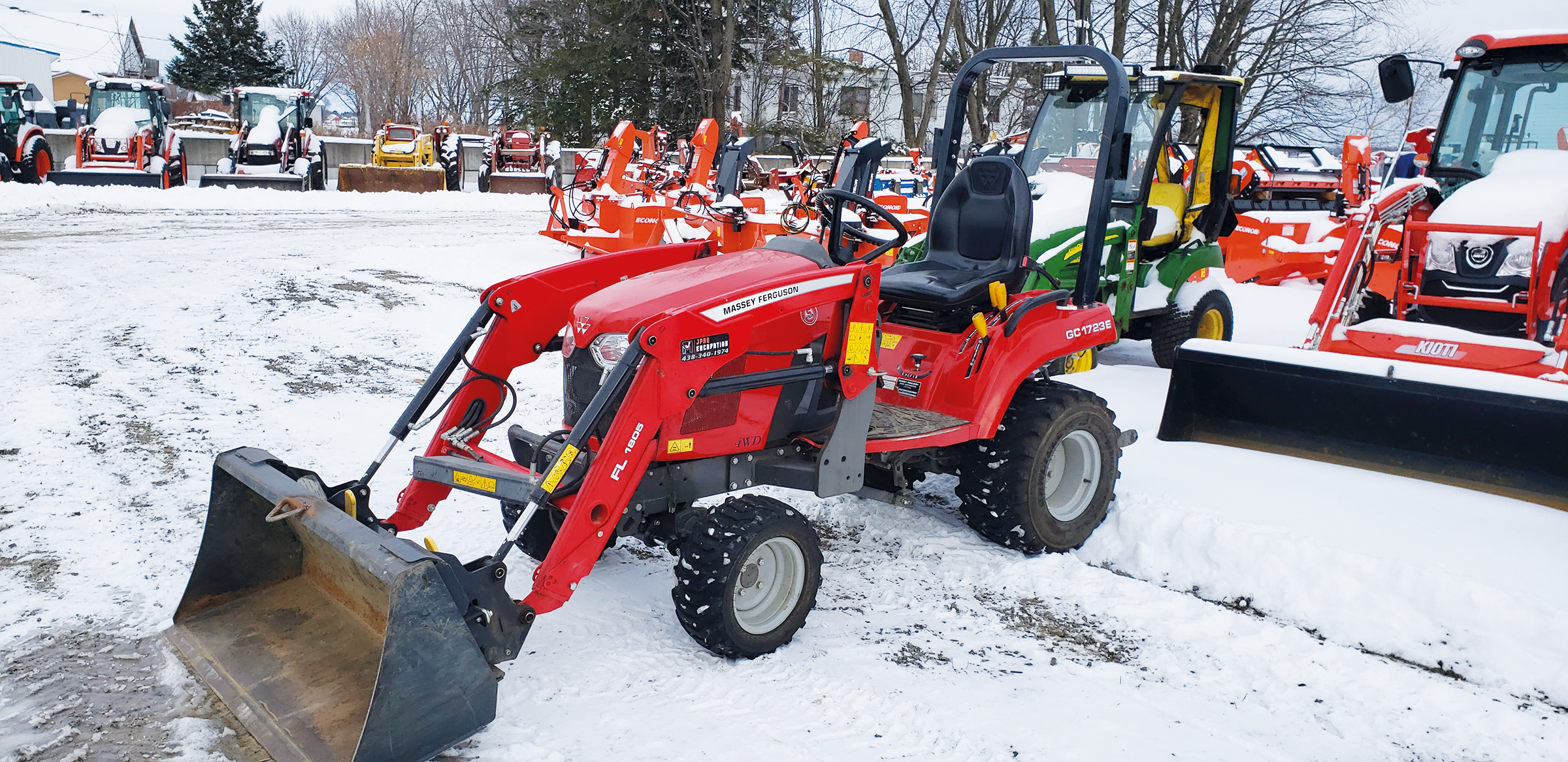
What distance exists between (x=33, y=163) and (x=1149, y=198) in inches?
750

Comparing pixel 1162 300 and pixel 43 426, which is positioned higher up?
pixel 1162 300

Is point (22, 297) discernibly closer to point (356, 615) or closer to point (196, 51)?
point (356, 615)

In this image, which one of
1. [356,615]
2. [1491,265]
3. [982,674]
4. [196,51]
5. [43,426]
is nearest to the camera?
[356,615]

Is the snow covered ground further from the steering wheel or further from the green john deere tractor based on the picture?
the green john deere tractor

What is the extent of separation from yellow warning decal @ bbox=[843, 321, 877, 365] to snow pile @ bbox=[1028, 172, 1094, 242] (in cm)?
384

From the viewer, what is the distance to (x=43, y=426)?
Result: 5172mm

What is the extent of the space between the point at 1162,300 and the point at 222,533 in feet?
22.0

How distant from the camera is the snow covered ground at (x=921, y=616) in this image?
298 cm

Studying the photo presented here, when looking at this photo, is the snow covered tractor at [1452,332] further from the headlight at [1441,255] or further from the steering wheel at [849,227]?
the steering wheel at [849,227]

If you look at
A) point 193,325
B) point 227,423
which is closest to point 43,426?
point 227,423

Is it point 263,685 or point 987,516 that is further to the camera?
point 987,516

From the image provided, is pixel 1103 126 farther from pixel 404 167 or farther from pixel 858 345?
pixel 404 167

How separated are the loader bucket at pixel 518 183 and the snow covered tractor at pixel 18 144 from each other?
845cm

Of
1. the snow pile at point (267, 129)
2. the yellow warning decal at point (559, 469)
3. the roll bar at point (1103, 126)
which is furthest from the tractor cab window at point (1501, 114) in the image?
the snow pile at point (267, 129)
